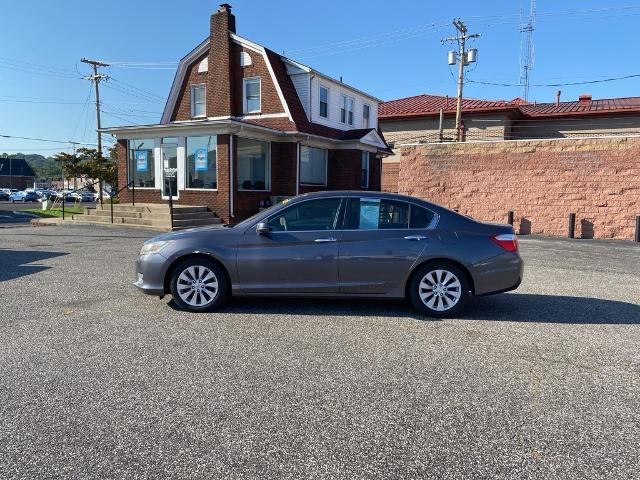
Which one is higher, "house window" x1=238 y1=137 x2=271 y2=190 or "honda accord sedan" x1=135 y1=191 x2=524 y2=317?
"house window" x1=238 y1=137 x2=271 y2=190

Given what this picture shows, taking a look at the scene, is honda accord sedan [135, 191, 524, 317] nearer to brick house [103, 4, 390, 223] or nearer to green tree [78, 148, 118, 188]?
brick house [103, 4, 390, 223]

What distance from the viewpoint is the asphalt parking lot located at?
9.27 feet

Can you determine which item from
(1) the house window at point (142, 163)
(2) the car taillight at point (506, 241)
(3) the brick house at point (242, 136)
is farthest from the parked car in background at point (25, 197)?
(2) the car taillight at point (506, 241)

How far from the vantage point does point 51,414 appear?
10.9 feet

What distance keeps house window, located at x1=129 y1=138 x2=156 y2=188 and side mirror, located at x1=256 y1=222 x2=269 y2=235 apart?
15466 mm

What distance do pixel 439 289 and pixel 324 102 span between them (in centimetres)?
1926

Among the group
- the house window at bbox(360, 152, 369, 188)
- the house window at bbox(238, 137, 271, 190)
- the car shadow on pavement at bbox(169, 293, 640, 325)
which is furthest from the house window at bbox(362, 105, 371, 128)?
the car shadow on pavement at bbox(169, 293, 640, 325)

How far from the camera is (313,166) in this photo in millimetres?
23281

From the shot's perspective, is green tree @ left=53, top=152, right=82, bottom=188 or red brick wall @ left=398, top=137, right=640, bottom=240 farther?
green tree @ left=53, top=152, right=82, bottom=188

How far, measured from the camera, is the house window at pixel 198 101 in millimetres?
23188

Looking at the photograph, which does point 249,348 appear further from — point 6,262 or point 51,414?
point 6,262

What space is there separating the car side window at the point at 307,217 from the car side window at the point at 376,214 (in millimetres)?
203

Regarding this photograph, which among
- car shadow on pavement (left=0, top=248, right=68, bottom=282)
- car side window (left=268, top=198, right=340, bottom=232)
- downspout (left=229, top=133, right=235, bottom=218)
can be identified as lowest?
car shadow on pavement (left=0, top=248, right=68, bottom=282)

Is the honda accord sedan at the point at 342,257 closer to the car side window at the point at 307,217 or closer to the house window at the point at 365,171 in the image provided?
the car side window at the point at 307,217
